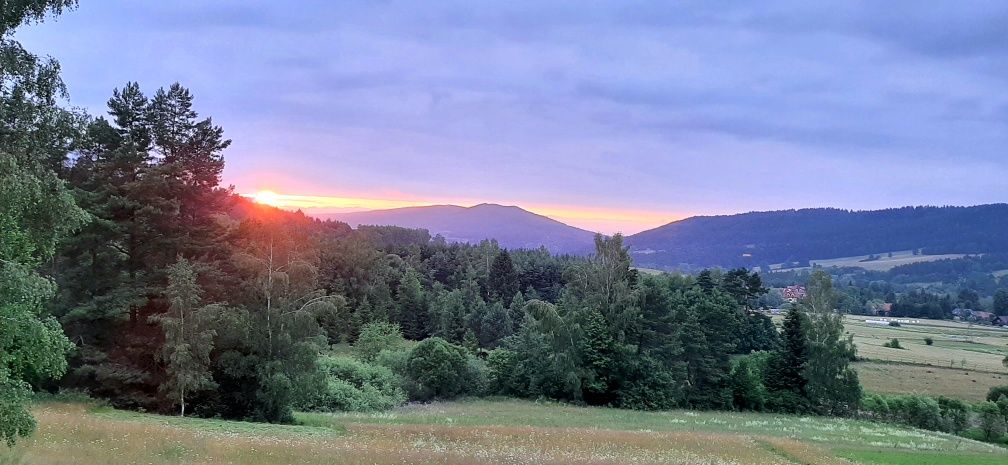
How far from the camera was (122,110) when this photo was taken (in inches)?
1287

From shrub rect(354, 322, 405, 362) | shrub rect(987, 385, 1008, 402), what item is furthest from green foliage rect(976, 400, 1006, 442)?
shrub rect(354, 322, 405, 362)

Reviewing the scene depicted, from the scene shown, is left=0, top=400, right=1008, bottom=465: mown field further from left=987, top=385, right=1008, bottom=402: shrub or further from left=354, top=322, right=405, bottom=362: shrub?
left=987, top=385, right=1008, bottom=402: shrub

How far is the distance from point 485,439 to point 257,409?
13681 mm

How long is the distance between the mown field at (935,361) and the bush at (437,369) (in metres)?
52.3

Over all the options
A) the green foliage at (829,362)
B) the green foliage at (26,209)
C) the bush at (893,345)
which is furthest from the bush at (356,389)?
the bush at (893,345)

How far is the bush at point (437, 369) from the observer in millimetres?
53469

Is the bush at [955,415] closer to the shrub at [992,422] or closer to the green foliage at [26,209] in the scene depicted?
the shrub at [992,422]

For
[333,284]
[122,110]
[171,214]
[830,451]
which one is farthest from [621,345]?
[333,284]

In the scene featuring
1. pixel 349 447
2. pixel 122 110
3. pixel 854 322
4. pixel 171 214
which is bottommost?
pixel 854 322

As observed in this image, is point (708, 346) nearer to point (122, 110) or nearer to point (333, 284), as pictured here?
point (122, 110)

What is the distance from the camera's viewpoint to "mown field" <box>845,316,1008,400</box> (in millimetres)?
77250

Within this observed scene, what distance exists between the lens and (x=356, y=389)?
4747cm

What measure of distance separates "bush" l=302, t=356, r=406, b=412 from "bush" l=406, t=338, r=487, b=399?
197cm

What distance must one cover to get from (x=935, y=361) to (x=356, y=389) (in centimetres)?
9551
